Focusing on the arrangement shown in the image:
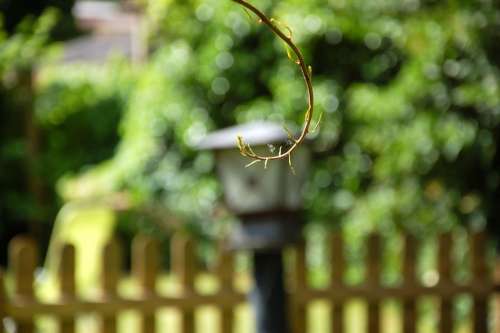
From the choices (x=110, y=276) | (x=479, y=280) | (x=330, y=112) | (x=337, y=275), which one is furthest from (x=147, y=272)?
(x=330, y=112)

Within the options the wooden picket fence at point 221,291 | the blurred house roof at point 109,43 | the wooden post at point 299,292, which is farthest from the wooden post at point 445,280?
the blurred house roof at point 109,43

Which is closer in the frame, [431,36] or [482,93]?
[482,93]

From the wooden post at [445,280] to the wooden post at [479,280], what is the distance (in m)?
0.12

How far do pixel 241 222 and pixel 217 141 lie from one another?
12.8 inches

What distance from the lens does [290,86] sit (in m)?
6.12

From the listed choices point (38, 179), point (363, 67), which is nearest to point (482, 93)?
point (363, 67)

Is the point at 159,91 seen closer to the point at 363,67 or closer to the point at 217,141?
the point at 363,67

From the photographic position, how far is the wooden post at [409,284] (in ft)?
13.6

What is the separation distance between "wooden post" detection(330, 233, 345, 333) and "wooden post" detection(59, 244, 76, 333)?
1.20 metres

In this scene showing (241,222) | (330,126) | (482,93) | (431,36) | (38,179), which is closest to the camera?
(241,222)

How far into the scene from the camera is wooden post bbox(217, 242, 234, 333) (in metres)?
3.88

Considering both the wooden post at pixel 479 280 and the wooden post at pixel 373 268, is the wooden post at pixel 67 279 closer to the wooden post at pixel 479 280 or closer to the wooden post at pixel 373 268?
the wooden post at pixel 373 268

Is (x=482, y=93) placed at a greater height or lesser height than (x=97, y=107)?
lesser

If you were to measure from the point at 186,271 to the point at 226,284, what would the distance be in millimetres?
194
